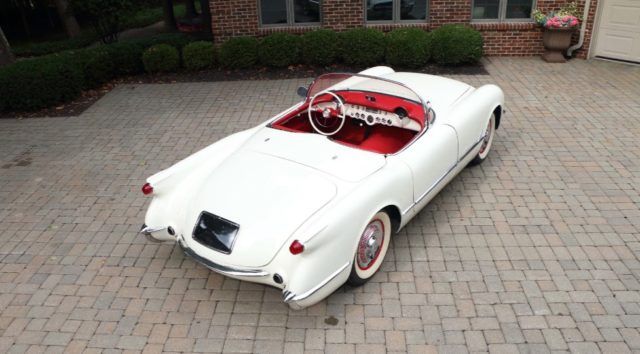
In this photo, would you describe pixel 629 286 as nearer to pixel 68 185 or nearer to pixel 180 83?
pixel 68 185

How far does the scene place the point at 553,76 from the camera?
952 cm

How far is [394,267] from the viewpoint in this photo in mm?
4602

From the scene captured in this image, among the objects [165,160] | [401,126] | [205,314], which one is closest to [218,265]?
[205,314]

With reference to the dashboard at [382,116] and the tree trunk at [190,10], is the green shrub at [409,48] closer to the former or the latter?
the dashboard at [382,116]

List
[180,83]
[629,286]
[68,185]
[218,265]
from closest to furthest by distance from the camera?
[218,265] < [629,286] < [68,185] < [180,83]

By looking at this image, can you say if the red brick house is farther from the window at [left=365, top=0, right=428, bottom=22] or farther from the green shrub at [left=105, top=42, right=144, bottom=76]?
the green shrub at [left=105, top=42, right=144, bottom=76]

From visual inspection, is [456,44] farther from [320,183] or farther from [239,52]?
[320,183]

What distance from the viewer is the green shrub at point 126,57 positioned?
34.3 feet

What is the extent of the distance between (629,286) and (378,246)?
2.04 meters

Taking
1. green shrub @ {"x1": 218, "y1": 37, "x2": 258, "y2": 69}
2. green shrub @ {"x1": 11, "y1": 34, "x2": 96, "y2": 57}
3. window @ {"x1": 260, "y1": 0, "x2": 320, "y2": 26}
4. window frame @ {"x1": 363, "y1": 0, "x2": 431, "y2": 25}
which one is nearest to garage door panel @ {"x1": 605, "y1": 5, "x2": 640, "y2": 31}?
window frame @ {"x1": 363, "y1": 0, "x2": 431, "y2": 25}

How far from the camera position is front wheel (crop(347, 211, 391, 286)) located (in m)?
4.23

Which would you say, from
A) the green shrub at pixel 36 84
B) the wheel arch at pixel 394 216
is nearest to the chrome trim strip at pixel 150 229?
the wheel arch at pixel 394 216

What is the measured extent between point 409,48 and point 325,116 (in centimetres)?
553

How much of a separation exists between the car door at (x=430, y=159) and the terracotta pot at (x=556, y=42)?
20.8 feet
